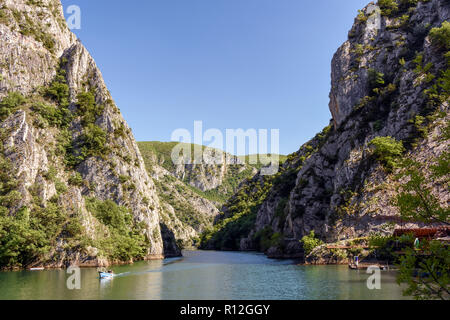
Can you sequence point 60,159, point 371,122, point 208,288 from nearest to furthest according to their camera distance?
point 208,288, point 371,122, point 60,159

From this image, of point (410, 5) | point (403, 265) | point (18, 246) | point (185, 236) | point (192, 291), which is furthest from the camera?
point (185, 236)

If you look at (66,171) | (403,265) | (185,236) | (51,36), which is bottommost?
(185,236)

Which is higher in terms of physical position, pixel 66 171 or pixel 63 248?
pixel 66 171

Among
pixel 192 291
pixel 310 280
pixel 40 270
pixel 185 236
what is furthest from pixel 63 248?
pixel 185 236

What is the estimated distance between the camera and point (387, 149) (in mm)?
65062

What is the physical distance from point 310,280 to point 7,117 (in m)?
73.0

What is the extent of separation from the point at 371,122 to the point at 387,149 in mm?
14259

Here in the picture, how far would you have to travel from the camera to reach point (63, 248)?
62969mm

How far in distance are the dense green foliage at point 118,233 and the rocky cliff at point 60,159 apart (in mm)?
254

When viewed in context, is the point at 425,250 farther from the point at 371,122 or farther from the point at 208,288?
the point at 371,122

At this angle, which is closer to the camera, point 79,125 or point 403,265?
point 403,265

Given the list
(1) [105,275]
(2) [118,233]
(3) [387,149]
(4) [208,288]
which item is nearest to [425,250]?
(4) [208,288]

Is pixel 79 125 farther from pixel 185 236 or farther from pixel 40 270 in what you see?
pixel 185 236

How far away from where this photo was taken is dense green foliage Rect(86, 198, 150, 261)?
72031 mm
